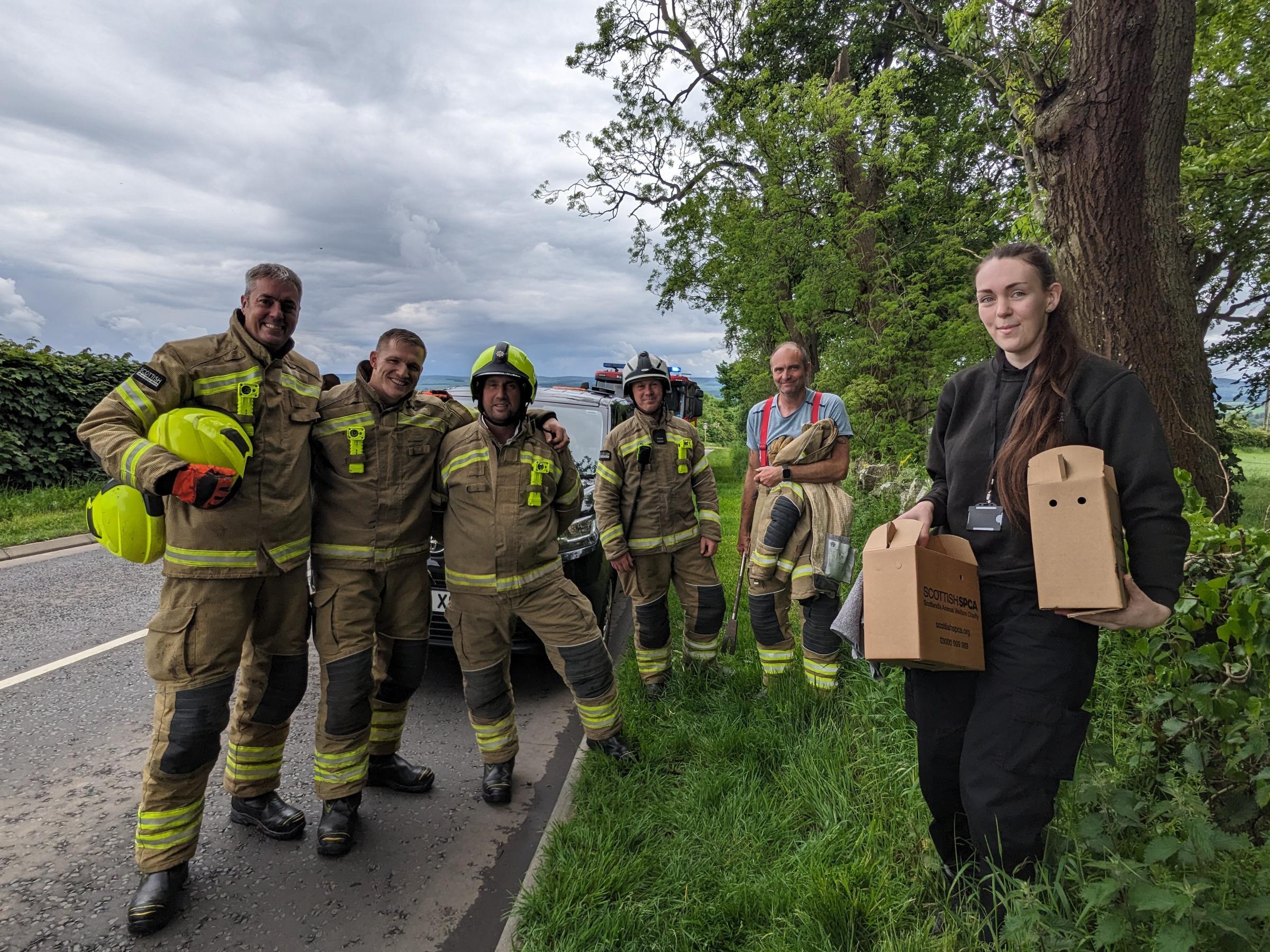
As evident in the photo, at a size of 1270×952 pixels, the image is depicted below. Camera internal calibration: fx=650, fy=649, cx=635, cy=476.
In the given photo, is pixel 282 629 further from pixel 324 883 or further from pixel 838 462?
pixel 838 462

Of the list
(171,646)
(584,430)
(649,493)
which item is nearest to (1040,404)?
(649,493)

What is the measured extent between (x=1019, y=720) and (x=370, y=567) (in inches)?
93.5

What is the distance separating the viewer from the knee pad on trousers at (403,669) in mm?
2939

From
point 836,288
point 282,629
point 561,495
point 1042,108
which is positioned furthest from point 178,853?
point 836,288

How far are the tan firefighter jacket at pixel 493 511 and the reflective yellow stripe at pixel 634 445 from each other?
796 mm

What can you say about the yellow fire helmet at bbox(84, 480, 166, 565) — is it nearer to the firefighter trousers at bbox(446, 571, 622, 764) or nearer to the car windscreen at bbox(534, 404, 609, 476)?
the firefighter trousers at bbox(446, 571, 622, 764)

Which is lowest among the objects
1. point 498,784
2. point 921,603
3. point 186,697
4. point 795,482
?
point 498,784

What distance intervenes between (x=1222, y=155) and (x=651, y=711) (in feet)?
23.3

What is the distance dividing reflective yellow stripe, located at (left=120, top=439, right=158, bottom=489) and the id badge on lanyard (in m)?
2.55

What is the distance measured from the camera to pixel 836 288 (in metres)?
8.20

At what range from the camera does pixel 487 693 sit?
2975mm

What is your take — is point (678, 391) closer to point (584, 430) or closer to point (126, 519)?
point (584, 430)

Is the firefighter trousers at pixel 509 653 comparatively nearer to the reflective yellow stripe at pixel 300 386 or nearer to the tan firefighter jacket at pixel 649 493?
the tan firefighter jacket at pixel 649 493

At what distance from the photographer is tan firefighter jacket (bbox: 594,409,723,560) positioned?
149 inches
